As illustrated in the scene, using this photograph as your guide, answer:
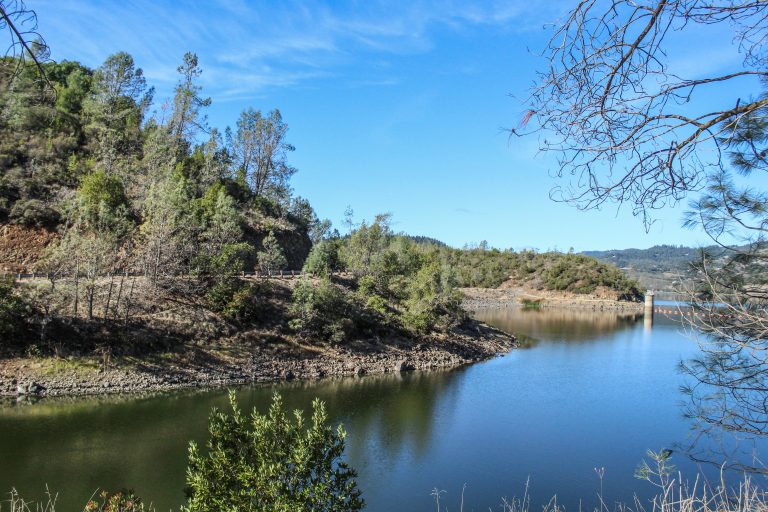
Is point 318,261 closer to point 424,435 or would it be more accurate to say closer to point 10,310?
point 10,310

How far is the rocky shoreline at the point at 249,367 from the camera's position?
21.5 meters

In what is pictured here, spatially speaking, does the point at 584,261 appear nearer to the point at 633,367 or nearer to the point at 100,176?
the point at 633,367

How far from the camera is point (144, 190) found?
36219 millimetres

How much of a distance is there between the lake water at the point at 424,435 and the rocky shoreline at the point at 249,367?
1219mm

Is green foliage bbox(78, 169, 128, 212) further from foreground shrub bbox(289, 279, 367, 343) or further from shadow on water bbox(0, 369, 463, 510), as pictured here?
shadow on water bbox(0, 369, 463, 510)

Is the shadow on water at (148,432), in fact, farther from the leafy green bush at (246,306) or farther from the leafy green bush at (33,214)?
the leafy green bush at (33,214)

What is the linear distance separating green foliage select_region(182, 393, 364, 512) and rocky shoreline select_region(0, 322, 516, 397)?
1582 centimetres

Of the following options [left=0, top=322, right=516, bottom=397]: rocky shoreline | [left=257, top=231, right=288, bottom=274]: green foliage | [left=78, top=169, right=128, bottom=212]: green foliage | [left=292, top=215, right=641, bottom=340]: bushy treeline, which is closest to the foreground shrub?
[left=292, top=215, right=641, bottom=340]: bushy treeline

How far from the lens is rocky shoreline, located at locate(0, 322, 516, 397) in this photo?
21.5 metres

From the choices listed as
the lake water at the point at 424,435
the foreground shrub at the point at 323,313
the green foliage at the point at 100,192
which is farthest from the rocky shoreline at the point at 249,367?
the green foliage at the point at 100,192

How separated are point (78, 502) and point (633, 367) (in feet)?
104

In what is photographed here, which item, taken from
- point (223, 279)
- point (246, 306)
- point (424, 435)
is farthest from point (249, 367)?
point (424, 435)

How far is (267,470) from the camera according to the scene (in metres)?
7.80

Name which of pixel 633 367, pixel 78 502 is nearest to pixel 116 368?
pixel 78 502
